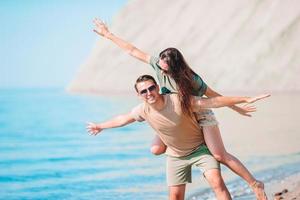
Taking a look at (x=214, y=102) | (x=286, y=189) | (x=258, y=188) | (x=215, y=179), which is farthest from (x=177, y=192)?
(x=286, y=189)

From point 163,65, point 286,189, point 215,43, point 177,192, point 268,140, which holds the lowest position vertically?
Result: point 177,192

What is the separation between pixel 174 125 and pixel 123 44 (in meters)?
0.71

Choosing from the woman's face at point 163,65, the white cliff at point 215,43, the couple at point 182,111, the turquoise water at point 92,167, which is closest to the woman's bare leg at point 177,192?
the couple at point 182,111

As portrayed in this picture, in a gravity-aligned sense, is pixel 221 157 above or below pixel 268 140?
below

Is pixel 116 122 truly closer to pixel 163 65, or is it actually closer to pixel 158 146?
pixel 158 146

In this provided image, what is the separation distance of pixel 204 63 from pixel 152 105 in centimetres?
3499

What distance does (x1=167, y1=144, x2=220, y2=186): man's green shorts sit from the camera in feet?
14.9

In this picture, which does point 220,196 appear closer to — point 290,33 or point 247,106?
point 247,106

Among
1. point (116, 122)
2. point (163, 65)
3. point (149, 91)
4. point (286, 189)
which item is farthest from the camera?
point (286, 189)

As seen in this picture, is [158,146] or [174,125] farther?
[158,146]

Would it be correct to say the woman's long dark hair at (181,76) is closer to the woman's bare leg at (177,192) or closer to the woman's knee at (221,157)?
the woman's knee at (221,157)

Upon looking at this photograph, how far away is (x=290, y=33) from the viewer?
3678 centimetres

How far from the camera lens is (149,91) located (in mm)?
4336

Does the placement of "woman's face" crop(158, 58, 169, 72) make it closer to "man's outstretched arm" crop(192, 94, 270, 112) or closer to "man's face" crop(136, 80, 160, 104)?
"man's face" crop(136, 80, 160, 104)
